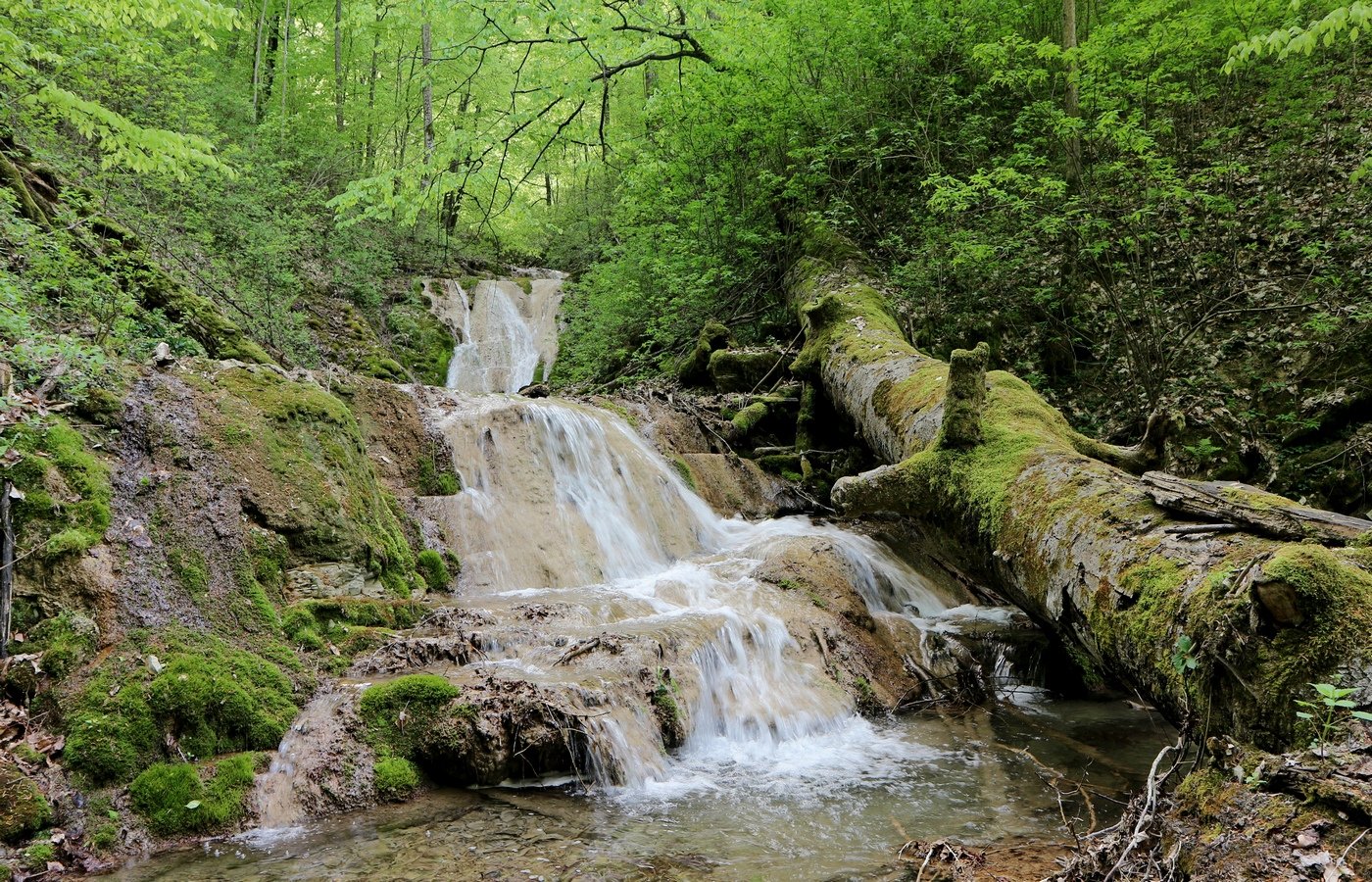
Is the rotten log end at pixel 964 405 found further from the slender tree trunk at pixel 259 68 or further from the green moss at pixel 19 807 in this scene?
the slender tree trunk at pixel 259 68

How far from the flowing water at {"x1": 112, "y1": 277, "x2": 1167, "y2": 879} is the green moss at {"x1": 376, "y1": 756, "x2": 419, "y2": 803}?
0.09 metres

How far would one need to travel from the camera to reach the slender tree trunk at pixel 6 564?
326cm

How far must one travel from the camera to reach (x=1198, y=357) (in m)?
8.72

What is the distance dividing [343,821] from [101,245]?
6.63 meters

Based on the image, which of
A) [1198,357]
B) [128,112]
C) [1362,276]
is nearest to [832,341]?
[1198,357]

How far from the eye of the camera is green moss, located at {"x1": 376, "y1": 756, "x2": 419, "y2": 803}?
3660 mm

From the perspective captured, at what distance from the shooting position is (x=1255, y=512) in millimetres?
3209

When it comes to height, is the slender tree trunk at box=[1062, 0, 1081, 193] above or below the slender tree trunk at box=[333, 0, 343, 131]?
below

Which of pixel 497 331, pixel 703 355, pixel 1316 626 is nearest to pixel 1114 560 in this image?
pixel 1316 626

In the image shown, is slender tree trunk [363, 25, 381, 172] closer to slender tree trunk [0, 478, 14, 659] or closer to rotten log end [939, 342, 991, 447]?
slender tree trunk [0, 478, 14, 659]

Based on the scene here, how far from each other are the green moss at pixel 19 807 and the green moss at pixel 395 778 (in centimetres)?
129

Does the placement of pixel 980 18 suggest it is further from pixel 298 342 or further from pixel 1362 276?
pixel 298 342

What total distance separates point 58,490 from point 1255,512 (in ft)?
19.4

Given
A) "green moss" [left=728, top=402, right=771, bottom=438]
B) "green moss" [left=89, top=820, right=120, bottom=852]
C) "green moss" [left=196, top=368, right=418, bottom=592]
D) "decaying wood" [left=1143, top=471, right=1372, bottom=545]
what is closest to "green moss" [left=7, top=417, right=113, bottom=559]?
"green moss" [left=196, top=368, right=418, bottom=592]
